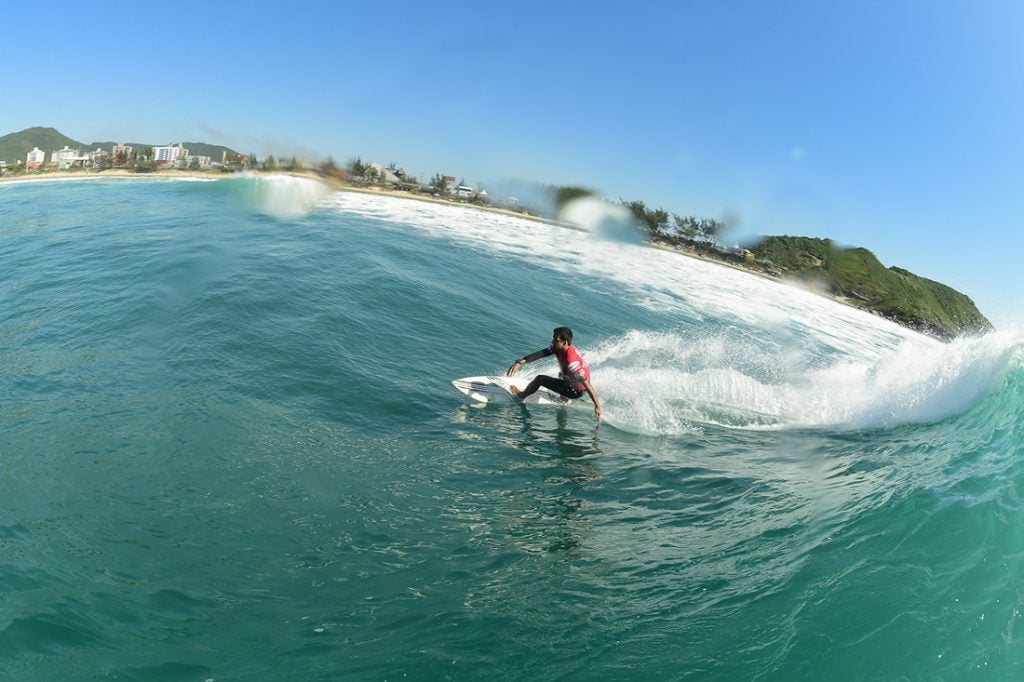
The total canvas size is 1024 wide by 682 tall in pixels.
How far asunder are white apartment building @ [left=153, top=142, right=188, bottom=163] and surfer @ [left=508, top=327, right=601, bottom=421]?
333 ft

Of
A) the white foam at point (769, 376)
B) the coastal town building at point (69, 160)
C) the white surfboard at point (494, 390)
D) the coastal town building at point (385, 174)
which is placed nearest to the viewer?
the white foam at point (769, 376)

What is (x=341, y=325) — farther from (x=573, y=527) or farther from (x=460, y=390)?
(x=573, y=527)

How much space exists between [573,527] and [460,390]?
6257 millimetres

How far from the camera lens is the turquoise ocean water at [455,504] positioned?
16.9ft

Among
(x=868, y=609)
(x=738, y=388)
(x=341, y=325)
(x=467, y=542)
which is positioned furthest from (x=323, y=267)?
(x=868, y=609)

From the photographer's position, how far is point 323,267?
78.4ft

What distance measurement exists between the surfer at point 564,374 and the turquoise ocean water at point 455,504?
675 millimetres

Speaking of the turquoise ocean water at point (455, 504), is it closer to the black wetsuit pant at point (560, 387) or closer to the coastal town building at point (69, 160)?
the black wetsuit pant at point (560, 387)

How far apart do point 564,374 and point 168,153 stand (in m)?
124

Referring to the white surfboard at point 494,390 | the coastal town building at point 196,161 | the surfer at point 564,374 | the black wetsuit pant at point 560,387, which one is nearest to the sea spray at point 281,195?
the white surfboard at point 494,390

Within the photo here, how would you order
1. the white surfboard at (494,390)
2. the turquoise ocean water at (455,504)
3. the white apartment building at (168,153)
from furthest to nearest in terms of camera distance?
the white apartment building at (168,153) < the white surfboard at (494,390) < the turquoise ocean water at (455,504)

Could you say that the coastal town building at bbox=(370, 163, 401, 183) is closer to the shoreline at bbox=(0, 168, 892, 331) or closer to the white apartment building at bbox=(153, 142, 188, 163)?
the shoreline at bbox=(0, 168, 892, 331)

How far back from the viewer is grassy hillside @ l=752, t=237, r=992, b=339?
76062 millimetres

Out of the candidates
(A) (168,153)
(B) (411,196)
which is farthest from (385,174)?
(A) (168,153)
